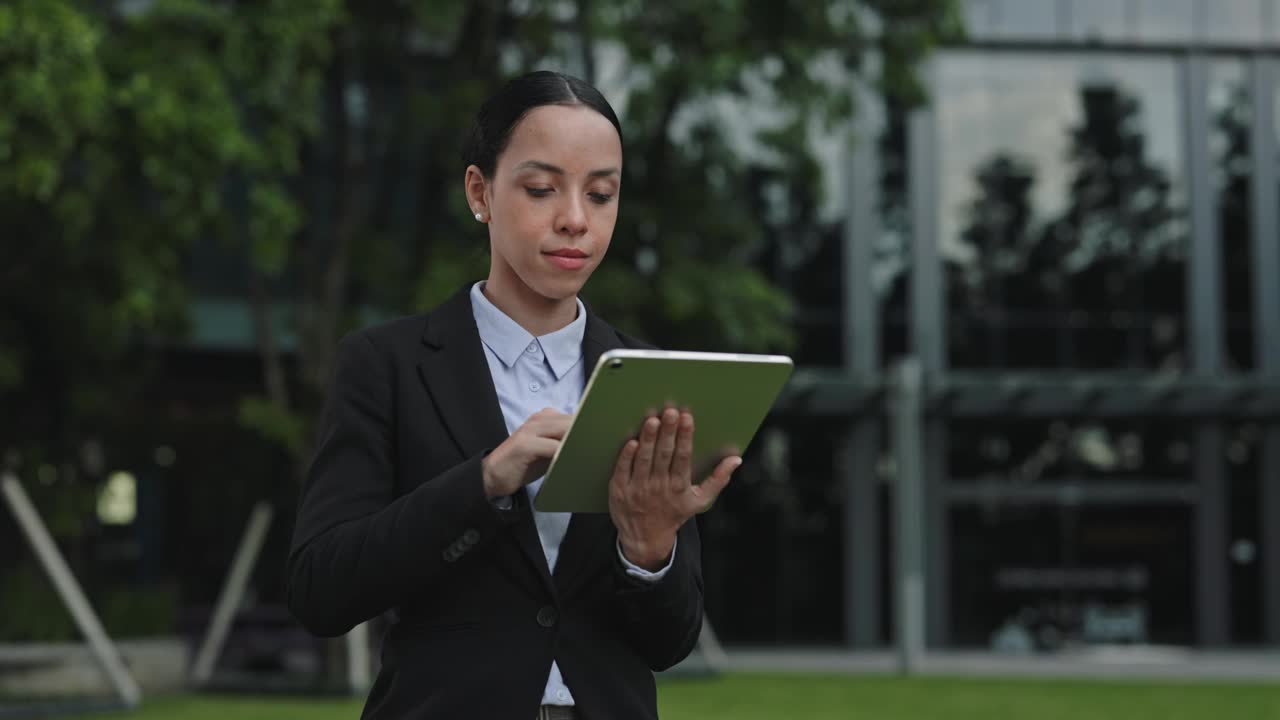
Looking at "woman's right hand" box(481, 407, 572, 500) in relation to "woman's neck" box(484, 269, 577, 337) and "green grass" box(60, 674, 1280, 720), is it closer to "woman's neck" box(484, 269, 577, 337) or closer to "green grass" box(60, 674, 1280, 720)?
"woman's neck" box(484, 269, 577, 337)

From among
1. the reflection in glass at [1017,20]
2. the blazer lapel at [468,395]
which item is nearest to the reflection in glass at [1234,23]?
the reflection in glass at [1017,20]

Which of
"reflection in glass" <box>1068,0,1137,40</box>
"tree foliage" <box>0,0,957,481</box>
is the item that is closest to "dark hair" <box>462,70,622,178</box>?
"tree foliage" <box>0,0,957,481</box>

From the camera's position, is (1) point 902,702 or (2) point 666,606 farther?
(1) point 902,702

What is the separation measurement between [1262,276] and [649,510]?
96.6ft

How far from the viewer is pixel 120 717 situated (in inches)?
597

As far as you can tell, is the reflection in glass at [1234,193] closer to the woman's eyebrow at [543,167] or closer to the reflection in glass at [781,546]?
the reflection in glass at [781,546]

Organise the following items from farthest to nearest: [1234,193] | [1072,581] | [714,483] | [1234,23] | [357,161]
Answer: [1234,23]
[1234,193]
[1072,581]
[357,161]
[714,483]

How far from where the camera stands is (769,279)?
2891cm

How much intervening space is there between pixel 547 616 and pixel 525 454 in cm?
26

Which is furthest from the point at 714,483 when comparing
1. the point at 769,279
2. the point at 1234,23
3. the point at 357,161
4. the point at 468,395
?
the point at 1234,23

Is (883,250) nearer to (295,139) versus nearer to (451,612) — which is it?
(295,139)

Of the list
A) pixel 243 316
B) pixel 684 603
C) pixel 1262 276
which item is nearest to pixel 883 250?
pixel 1262 276

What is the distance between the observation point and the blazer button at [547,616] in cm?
218

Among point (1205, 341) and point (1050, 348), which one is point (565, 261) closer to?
point (1050, 348)
